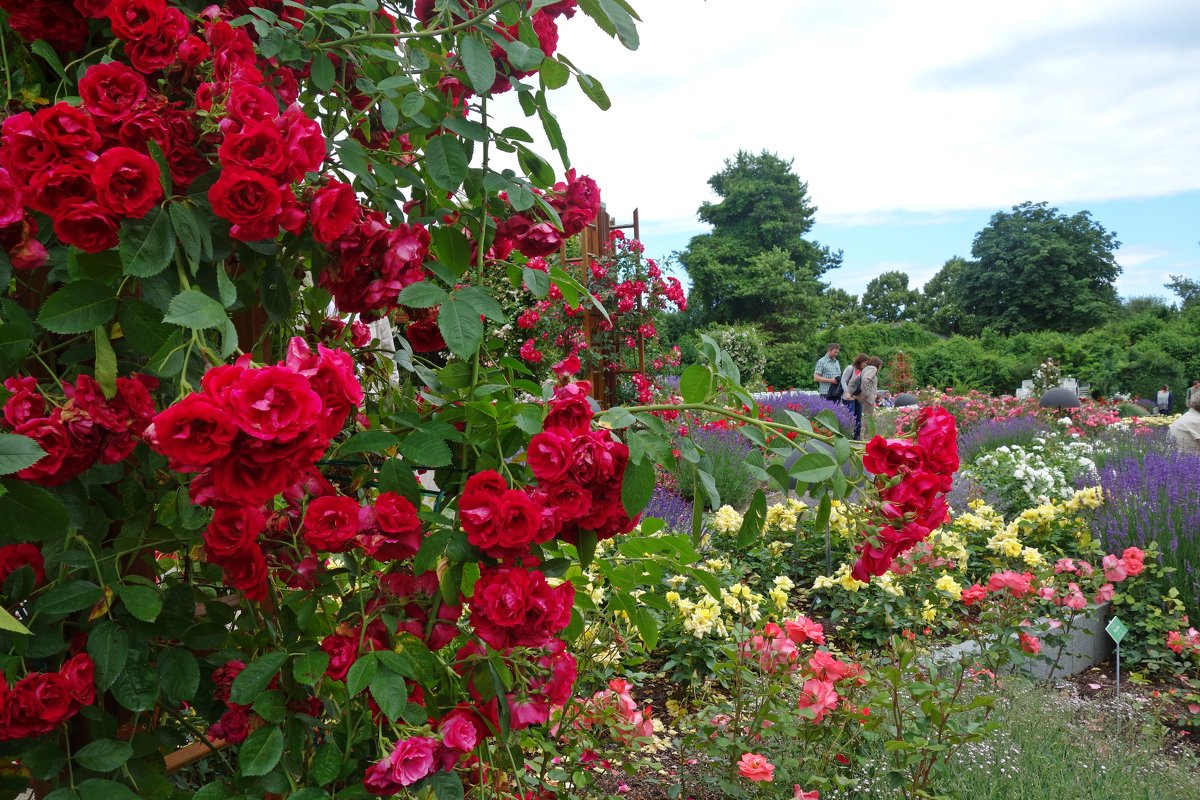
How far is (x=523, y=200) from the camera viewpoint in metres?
1.04

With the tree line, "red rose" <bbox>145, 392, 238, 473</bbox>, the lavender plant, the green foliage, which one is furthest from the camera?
the green foliage

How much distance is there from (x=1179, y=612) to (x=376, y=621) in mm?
3919

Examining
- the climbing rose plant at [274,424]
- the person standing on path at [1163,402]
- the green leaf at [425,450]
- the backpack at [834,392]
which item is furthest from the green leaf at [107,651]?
the person standing on path at [1163,402]

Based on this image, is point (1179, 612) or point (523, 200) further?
point (1179, 612)

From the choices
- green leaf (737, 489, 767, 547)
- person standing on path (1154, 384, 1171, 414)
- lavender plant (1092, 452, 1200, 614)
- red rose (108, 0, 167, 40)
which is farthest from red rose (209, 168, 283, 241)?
person standing on path (1154, 384, 1171, 414)

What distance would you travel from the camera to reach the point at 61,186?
73 centimetres

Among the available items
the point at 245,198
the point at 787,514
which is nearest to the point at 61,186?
the point at 245,198

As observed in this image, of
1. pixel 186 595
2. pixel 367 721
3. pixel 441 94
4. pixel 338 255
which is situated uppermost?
pixel 441 94

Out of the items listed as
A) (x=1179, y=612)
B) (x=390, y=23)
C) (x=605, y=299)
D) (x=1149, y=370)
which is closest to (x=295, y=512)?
(x=390, y=23)

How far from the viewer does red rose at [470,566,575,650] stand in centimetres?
87

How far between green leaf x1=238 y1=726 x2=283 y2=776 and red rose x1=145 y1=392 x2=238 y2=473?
0.42 m

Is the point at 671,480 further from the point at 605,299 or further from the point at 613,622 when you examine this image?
the point at 613,622

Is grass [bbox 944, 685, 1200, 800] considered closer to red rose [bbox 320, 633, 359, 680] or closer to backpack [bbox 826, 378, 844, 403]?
red rose [bbox 320, 633, 359, 680]

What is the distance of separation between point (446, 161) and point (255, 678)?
628mm
